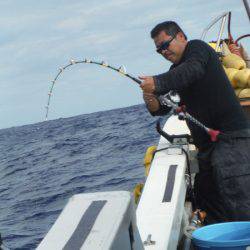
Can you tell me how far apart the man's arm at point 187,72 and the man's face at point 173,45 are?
0.27 feet

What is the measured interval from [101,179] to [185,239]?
9.39m

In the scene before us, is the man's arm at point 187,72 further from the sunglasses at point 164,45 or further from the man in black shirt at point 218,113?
the sunglasses at point 164,45

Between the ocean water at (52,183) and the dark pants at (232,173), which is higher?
the dark pants at (232,173)

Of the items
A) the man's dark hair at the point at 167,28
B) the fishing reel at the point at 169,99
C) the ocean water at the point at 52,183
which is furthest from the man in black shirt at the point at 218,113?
the ocean water at the point at 52,183

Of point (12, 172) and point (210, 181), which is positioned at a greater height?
point (210, 181)

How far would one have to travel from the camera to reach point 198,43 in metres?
3.85

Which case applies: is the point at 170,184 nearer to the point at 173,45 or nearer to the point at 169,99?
the point at 169,99

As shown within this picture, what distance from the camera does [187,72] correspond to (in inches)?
141

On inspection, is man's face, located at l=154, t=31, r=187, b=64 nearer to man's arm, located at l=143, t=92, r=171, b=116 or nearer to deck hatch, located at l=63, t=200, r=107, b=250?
man's arm, located at l=143, t=92, r=171, b=116

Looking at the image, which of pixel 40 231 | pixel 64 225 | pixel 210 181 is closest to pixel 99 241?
pixel 64 225

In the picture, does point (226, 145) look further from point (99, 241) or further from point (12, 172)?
point (12, 172)

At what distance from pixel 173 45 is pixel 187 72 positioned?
37 cm

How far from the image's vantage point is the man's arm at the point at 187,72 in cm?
348

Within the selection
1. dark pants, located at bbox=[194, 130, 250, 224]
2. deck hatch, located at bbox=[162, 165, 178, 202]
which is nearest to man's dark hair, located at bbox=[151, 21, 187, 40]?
dark pants, located at bbox=[194, 130, 250, 224]
